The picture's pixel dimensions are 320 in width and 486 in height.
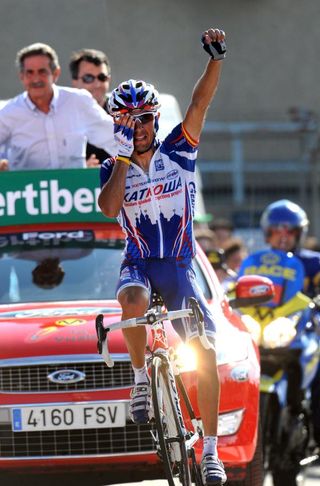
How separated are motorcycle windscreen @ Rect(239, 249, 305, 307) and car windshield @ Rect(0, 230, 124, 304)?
2169 mm

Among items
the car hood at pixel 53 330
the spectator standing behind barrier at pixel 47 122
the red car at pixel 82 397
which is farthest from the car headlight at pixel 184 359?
the spectator standing behind barrier at pixel 47 122

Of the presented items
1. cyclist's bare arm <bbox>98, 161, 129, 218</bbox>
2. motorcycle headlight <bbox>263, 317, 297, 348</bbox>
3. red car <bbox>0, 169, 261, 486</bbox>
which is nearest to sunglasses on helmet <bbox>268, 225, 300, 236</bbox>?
motorcycle headlight <bbox>263, 317, 297, 348</bbox>

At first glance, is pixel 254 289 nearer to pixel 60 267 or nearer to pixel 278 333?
pixel 60 267

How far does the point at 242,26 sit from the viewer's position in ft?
128

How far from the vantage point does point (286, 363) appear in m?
11.7

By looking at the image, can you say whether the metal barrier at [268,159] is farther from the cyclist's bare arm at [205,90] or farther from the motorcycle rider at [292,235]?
the cyclist's bare arm at [205,90]

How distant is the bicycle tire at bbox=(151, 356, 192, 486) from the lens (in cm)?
784

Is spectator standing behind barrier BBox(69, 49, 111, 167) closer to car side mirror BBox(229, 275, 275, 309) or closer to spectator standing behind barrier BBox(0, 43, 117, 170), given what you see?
spectator standing behind barrier BBox(0, 43, 117, 170)

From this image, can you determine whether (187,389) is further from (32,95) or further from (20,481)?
(32,95)

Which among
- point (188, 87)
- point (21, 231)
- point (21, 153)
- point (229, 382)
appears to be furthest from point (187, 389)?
point (188, 87)

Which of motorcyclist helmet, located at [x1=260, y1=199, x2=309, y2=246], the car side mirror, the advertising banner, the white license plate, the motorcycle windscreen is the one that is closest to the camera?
the white license plate

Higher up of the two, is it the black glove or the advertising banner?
the black glove

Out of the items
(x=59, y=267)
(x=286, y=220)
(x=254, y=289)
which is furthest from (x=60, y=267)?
(x=286, y=220)

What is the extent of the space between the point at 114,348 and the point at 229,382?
0.66m
